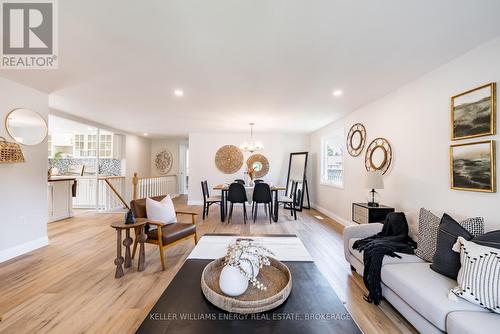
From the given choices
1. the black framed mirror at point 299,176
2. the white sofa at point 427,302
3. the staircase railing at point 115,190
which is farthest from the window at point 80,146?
the white sofa at point 427,302

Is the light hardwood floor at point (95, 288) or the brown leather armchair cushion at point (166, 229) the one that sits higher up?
the brown leather armchair cushion at point (166, 229)

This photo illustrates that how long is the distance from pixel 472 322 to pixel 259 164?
608cm

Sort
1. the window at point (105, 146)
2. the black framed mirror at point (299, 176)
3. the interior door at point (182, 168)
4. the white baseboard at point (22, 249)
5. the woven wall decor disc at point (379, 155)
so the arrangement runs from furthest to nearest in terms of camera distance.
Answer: the interior door at point (182, 168) → the window at point (105, 146) → the black framed mirror at point (299, 176) → the woven wall decor disc at point (379, 155) → the white baseboard at point (22, 249)

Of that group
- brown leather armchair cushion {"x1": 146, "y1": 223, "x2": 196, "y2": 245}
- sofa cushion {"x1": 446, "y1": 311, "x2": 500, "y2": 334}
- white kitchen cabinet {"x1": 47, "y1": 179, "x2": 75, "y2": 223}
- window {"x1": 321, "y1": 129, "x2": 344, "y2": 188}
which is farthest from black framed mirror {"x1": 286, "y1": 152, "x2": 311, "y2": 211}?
white kitchen cabinet {"x1": 47, "y1": 179, "x2": 75, "y2": 223}

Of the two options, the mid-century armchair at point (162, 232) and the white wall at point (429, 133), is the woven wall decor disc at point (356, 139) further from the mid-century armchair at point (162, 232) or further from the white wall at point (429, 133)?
the mid-century armchair at point (162, 232)

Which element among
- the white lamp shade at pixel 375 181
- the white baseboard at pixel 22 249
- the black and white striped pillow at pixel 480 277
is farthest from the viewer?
the white lamp shade at pixel 375 181

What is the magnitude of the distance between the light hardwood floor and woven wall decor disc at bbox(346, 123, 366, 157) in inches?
66.9

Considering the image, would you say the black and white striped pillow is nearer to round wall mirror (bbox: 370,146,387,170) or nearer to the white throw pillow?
round wall mirror (bbox: 370,146,387,170)

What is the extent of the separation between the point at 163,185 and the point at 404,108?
7234 mm

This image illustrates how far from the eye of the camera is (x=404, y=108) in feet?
10.1

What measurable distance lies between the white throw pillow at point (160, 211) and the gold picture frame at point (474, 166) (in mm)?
3364

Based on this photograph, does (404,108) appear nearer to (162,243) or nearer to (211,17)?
(211,17)

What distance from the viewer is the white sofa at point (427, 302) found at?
49.3 inches

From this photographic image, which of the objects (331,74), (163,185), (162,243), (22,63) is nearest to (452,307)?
(331,74)
